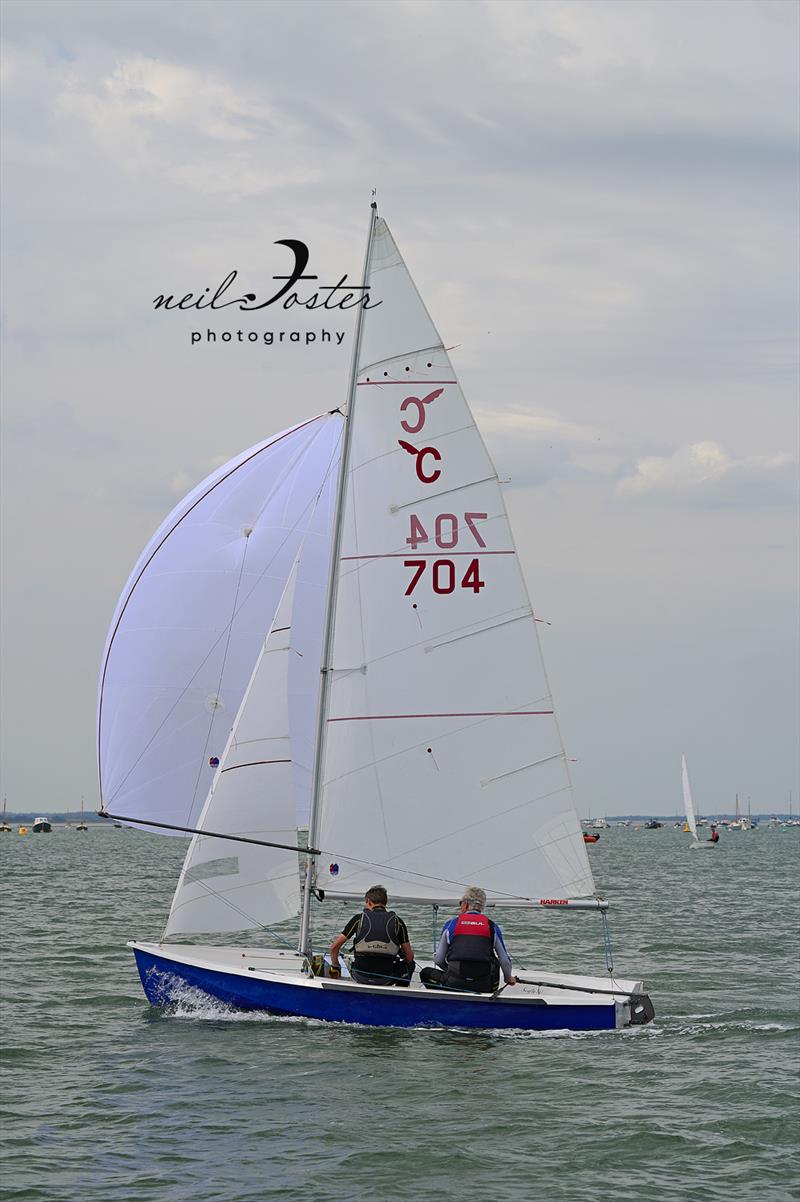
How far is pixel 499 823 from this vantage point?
1712 cm

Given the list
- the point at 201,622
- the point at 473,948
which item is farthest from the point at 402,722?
the point at 201,622

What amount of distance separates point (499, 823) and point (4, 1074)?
19.7ft

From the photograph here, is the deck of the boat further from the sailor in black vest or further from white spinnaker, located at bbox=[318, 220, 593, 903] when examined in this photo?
white spinnaker, located at bbox=[318, 220, 593, 903]

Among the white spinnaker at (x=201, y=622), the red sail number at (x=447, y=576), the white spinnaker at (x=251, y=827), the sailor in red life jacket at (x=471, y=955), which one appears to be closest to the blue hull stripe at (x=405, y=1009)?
the sailor in red life jacket at (x=471, y=955)

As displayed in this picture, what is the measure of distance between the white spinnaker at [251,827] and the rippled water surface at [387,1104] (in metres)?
1.13

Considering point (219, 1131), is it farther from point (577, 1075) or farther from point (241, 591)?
point (241, 591)

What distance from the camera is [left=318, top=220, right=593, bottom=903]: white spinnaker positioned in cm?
1708

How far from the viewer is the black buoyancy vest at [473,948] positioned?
Result: 15578 millimetres

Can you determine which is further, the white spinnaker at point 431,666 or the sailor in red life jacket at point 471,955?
the white spinnaker at point 431,666

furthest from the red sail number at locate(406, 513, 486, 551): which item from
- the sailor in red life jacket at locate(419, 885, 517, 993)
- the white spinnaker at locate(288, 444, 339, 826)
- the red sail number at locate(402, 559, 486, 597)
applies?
the sailor in red life jacket at locate(419, 885, 517, 993)

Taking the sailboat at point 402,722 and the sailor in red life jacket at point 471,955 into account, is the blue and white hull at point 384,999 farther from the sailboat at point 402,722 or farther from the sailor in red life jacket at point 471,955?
the sailor in red life jacket at point 471,955

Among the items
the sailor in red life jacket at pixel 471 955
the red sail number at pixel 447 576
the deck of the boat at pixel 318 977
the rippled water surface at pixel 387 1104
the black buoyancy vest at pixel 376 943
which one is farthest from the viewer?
the red sail number at pixel 447 576

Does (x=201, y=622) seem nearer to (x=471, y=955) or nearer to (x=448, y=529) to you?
(x=448, y=529)

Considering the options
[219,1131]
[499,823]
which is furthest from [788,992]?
[219,1131]
